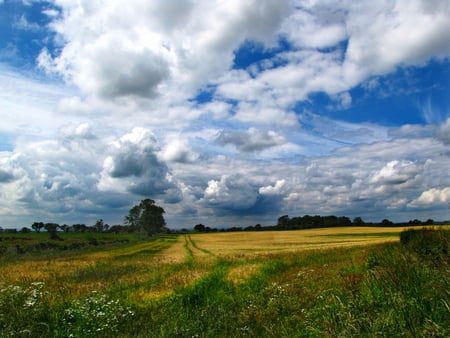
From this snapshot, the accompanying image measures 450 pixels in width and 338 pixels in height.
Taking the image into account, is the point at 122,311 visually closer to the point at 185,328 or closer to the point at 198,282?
the point at 185,328

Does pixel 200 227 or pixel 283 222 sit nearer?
pixel 283 222

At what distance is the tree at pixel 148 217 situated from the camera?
128m

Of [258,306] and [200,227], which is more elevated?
[200,227]

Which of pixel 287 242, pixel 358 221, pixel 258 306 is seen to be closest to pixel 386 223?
pixel 358 221

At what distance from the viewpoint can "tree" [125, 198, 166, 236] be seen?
12756 cm

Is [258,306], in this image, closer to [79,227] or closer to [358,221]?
[358,221]

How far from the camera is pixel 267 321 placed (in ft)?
26.0

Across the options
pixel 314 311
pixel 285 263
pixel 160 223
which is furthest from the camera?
pixel 160 223

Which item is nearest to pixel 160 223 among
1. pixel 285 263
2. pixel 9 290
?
pixel 285 263

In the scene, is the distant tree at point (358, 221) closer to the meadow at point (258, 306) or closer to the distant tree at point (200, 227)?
the distant tree at point (200, 227)

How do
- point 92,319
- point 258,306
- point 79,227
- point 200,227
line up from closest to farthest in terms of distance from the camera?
point 92,319 → point 258,306 → point 200,227 → point 79,227

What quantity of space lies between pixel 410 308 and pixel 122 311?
8152 millimetres

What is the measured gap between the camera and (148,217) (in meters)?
128

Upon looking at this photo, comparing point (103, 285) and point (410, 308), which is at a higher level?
point (410, 308)
